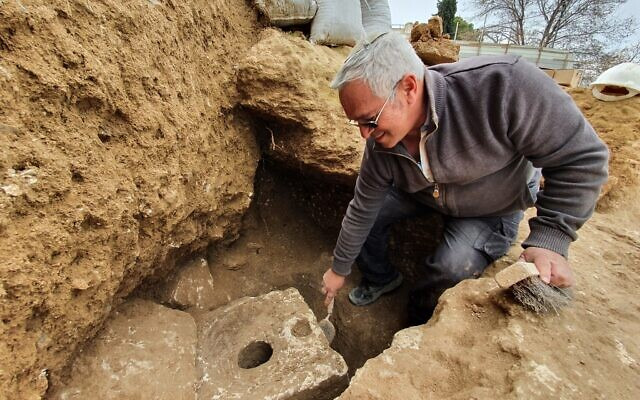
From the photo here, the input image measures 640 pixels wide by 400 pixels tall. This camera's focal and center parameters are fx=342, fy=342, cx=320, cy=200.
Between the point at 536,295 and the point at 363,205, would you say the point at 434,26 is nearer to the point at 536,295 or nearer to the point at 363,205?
the point at 363,205

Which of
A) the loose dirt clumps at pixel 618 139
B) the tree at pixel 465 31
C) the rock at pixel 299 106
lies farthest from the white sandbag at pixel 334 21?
the tree at pixel 465 31

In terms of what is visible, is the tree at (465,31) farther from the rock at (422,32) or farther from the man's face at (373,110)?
the man's face at (373,110)

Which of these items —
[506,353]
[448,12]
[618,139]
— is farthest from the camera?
[448,12]

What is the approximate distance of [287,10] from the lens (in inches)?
Result: 93.7

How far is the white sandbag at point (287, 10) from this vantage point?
91.6 inches

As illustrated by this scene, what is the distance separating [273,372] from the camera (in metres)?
1.55

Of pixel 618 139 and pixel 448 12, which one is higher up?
pixel 448 12

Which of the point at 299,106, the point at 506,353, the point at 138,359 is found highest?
the point at 299,106

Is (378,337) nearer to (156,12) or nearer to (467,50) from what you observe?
(156,12)

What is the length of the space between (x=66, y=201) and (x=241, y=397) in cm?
101

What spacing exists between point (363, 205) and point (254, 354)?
37.3 inches

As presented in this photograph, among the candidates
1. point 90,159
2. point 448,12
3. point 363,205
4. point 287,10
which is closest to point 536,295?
point 363,205

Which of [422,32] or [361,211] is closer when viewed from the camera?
[361,211]

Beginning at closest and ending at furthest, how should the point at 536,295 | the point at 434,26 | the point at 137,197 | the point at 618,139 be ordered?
the point at 536,295, the point at 137,197, the point at 618,139, the point at 434,26
